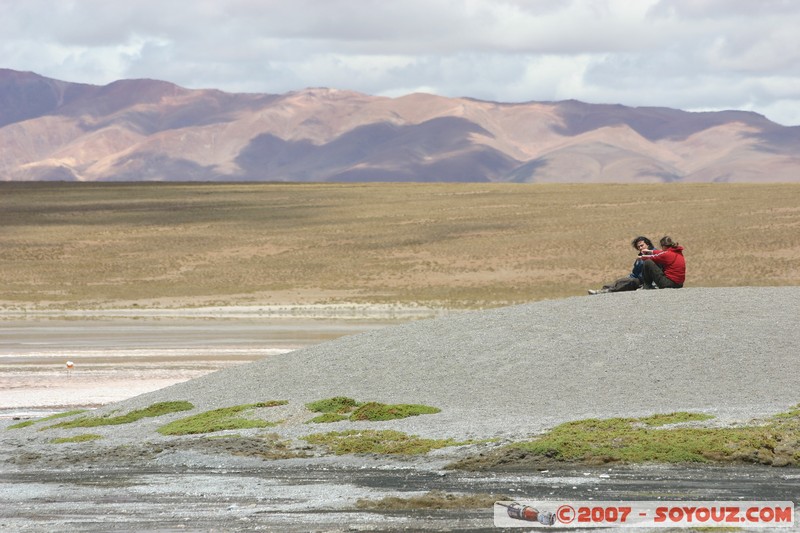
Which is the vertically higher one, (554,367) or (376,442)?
(554,367)

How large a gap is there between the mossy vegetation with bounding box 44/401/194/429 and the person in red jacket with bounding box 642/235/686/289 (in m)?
10.6

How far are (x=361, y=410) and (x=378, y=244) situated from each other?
54.4 metres

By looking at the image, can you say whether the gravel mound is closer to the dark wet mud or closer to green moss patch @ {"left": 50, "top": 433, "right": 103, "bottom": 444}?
green moss patch @ {"left": 50, "top": 433, "right": 103, "bottom": 444}

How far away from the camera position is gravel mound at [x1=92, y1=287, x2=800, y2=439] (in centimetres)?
2156

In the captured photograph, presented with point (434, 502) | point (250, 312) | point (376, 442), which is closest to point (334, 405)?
point (376, 442)

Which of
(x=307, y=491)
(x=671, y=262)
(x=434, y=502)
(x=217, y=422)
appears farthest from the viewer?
(x=671, y=262)

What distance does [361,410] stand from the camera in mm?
21906

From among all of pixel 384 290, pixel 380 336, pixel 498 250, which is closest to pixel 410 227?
pixel 498 250

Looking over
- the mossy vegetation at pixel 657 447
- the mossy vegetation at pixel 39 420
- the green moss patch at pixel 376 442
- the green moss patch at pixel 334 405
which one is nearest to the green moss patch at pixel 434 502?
the mossy vegetation at pixel 657 447

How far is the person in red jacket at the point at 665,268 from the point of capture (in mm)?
27750

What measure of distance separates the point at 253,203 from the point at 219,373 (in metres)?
74.0

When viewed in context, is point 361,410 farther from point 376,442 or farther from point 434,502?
point 434,502

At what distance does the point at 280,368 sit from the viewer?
27125 millimetres

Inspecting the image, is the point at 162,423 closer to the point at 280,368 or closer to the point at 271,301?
the point at 280,368
